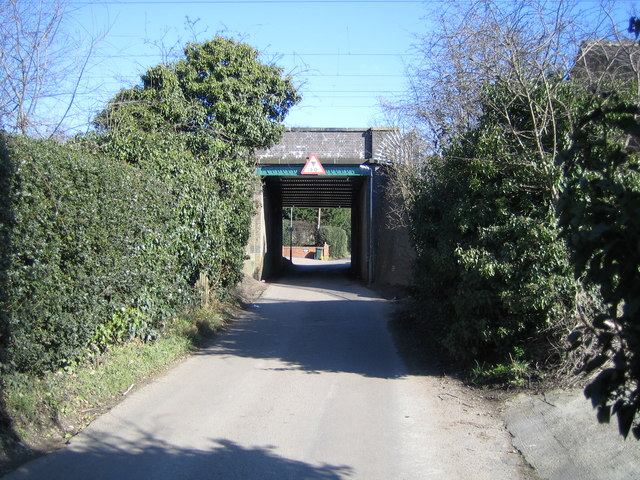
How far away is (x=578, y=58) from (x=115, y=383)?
24.6 feet

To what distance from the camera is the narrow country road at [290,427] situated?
5.17 meters

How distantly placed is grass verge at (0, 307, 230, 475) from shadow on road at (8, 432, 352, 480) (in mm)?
309

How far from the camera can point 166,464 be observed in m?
5.23

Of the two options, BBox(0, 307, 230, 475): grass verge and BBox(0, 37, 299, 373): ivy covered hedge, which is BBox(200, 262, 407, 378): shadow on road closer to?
BBox(0, 37, 299, 373): ivy covered hedge

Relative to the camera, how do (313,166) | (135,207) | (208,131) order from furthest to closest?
(313,166), (208,131), (135,207)

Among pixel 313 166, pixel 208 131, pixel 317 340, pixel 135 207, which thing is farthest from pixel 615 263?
pixel 313 166

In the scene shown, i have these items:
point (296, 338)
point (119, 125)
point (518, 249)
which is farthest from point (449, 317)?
point (119, 125)

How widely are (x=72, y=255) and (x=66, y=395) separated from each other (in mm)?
1556

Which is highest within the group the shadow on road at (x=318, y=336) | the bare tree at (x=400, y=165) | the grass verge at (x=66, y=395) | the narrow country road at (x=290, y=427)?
the bare tree at (x=400, y=165)

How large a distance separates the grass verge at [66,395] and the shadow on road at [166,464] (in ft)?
1.01

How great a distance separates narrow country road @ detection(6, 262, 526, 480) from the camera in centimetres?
517

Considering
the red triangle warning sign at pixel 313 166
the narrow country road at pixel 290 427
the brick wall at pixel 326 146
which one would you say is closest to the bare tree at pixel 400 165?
the brick wall at pixel 326 146

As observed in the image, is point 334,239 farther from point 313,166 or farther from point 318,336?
point 318,336

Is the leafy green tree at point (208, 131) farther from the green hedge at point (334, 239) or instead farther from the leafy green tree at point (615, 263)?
the green hedge at point (334, 239)
